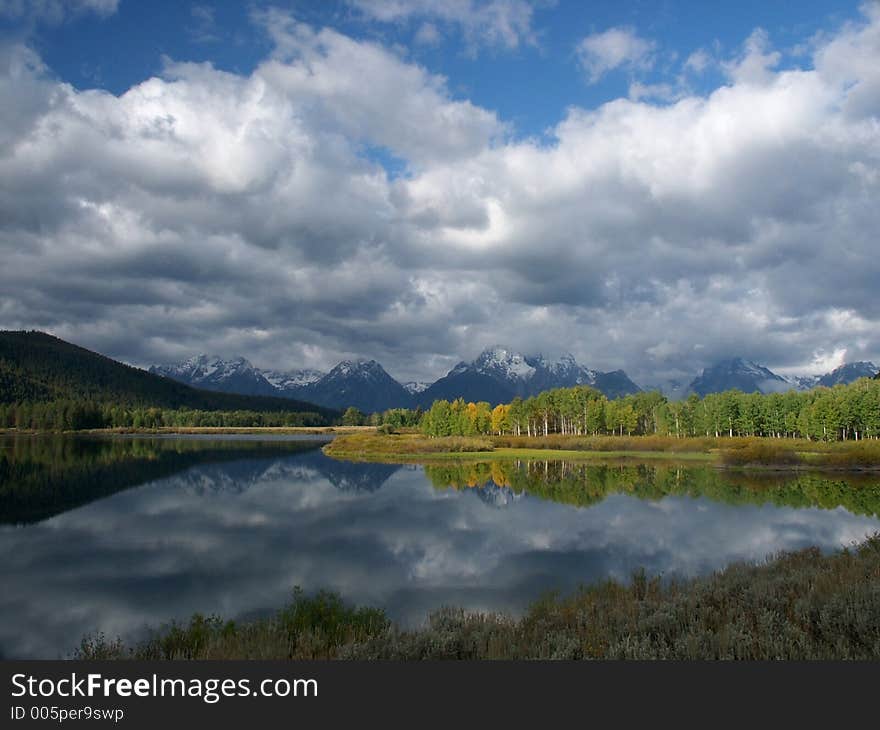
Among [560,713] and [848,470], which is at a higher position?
[560,713]

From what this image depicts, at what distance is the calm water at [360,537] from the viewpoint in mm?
19422

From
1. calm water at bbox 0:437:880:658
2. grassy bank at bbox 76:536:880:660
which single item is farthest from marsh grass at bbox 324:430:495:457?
grassy bank at bbox 76:536:880:660

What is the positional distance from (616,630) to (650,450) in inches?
3697

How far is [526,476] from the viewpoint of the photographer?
66000mm

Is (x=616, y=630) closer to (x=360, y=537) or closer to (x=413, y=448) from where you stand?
(x=360, y=537)

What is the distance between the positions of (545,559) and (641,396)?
501ft

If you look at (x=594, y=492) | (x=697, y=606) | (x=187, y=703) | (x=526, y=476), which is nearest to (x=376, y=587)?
(x=697, y=606)

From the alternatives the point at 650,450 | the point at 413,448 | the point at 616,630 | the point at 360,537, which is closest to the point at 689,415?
the point at 650,450

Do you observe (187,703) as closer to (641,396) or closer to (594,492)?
(594,492)

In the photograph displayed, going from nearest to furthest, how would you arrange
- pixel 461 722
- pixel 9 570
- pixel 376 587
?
pixel 461 722
pixel 376 587
pixel 9 570

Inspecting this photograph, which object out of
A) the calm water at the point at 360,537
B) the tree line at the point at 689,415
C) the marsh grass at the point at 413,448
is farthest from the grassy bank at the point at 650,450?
the tree line at the point at 689,415

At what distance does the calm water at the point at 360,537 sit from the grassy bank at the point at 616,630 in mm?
3454

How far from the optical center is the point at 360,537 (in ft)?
103

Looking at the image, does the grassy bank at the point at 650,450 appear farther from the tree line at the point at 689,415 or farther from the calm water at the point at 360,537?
the tree line at the point at 689,415
